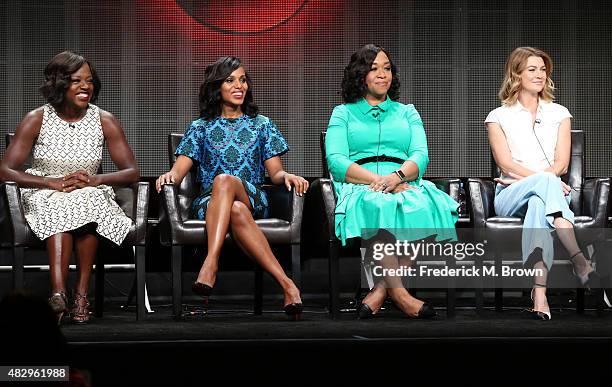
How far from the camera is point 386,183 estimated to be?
4.72 meters

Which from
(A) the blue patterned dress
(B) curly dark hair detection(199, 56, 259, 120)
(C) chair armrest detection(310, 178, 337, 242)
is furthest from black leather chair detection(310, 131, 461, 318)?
(B) curly dark hair detection(199, 56, 259, 120)

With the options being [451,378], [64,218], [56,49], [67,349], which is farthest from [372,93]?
[67,349]

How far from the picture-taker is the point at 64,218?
14.9 ft

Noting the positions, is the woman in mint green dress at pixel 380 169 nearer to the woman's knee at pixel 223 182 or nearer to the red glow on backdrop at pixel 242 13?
the woman's knee at pixel 223 182

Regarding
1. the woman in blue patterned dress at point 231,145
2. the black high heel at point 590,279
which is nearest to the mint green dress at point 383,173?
the woman in blue patterned dress at point 231,145

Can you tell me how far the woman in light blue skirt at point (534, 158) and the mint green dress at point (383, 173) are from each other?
328mm

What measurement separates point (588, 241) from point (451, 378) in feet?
Answer: 7.63

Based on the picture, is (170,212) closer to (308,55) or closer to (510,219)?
(510,219)

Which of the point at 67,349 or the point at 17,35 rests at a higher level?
the point at 17,35

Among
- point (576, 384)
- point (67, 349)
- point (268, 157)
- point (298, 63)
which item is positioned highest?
point (298, 63)

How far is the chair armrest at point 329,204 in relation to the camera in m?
4.73

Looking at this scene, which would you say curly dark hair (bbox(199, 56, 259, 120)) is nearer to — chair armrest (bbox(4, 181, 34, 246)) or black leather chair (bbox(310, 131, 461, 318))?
black leather chair (bbox(310, 131, 461, 318))

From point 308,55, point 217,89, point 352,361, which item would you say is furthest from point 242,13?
point 352,361

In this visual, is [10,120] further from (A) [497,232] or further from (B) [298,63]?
(A) [497,232]
